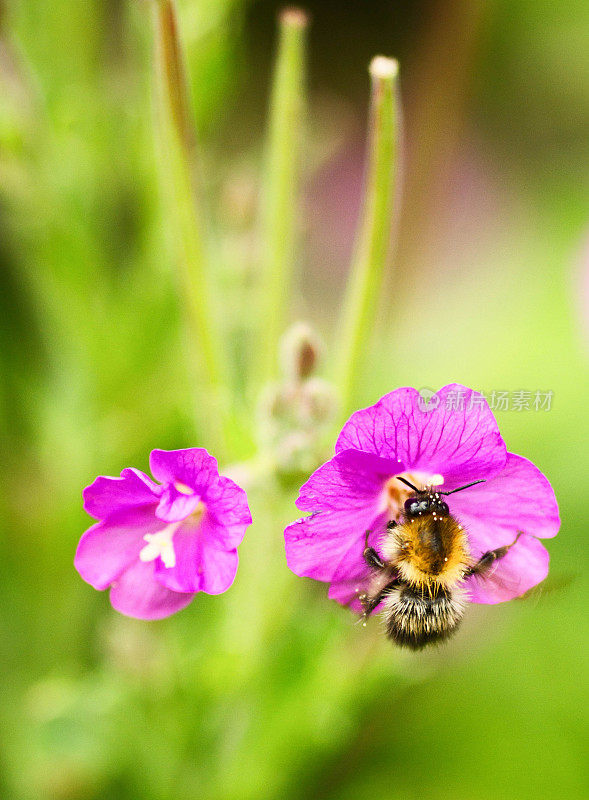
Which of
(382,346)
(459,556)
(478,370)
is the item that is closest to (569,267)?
Answer: (478,370)

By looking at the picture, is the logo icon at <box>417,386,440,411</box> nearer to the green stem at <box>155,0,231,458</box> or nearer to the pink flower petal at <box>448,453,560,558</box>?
the pink flower petal at <box>448,453,560,558</box>

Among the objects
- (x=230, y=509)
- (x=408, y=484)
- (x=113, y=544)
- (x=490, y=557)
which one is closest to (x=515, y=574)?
(x=490, y=557)

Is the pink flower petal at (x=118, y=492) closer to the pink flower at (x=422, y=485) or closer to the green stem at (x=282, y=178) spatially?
the pink flower at (x=422, y=485)

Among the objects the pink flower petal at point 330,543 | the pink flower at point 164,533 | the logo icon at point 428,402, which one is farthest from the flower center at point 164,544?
the logo icon at point 428,402

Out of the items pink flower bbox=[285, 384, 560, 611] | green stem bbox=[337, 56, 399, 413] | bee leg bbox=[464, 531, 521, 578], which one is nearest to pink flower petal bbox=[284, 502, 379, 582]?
pink flower bbox=[285, 384, 560, 611]

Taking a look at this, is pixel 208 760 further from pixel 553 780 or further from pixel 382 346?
pixel 382 346

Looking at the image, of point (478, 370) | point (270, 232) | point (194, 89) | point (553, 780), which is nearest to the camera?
point (270, 232)

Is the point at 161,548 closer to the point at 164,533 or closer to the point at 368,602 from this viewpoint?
the point at 164,533
